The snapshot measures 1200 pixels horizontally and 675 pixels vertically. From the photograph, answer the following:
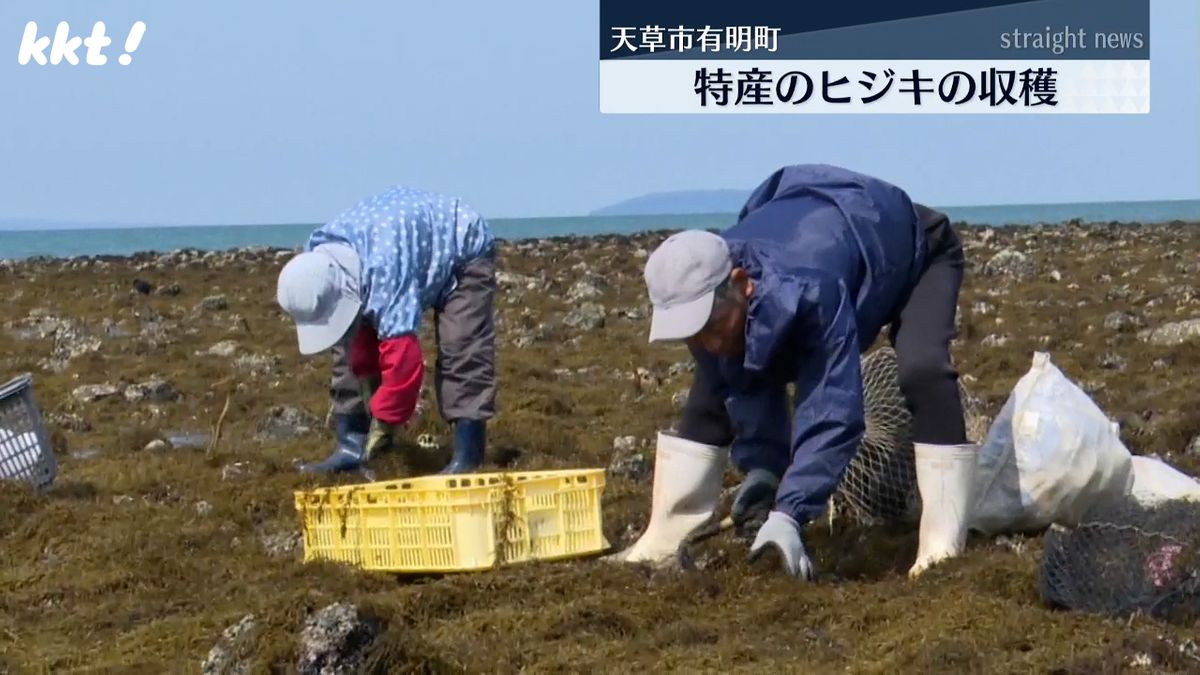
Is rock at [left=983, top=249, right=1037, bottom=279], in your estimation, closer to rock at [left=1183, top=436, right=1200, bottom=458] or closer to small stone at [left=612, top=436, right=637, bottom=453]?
small stone at [left=612, top=436, right=637, bottom=453]

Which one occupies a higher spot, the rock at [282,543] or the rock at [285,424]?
the rock at [285,424]

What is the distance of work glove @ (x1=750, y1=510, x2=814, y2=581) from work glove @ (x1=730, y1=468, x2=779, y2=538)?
70 centimetres

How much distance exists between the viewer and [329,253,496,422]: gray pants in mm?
7977

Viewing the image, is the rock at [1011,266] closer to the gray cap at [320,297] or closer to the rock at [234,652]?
the gray cap at [320,297]

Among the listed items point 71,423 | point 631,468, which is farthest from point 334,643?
point 71,423

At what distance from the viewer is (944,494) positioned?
19.4 ft

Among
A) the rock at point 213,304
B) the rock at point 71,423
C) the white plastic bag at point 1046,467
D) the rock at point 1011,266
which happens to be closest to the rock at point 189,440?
the rock at point 71,423

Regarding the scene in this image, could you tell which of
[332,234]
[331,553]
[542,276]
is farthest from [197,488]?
[542,276]

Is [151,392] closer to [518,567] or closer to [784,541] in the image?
[518,567]

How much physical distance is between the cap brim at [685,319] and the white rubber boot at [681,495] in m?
1.04

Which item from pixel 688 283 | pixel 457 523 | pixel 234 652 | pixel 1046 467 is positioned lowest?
pixel 234 652

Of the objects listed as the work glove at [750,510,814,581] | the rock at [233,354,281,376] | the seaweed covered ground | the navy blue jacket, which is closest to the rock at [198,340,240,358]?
the seaweed covered ground

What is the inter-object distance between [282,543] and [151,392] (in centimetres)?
564

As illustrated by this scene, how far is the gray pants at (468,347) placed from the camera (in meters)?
7.98
